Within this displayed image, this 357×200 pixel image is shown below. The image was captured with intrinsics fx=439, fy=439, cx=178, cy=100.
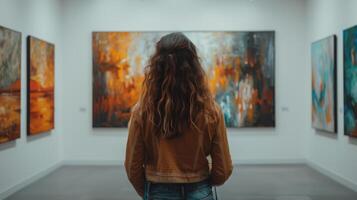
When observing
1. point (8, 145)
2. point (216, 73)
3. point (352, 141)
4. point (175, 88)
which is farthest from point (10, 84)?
point (352, 141)

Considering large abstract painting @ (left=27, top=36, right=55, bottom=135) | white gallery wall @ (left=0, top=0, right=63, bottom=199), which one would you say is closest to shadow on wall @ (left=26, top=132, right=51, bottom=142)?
white gallery wall @ (left=0, top=0, right=63, bottom=199)

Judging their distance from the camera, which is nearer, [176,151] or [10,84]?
[176,151]

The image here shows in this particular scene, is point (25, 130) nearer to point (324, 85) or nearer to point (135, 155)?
point (324, 85)

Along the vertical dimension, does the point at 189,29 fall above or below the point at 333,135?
above

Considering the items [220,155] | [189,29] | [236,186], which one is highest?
[189,29]

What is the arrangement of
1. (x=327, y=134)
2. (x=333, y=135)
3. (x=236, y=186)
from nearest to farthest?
(x=236, y=186)
(x=333, y=135)
(x=327, y=134)

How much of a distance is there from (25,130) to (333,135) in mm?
6056

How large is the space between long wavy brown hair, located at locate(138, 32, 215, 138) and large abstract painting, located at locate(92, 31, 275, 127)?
8.57 metres

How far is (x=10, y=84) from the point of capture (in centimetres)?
743

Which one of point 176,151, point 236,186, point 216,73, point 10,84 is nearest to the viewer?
point 176,151

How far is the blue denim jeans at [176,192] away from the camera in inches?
88.0

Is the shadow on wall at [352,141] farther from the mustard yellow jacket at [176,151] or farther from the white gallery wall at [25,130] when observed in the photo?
the mustard yellow jacket at [176,151]

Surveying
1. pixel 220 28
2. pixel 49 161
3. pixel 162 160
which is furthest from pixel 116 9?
pixel 162 160

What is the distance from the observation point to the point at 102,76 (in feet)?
35.6
